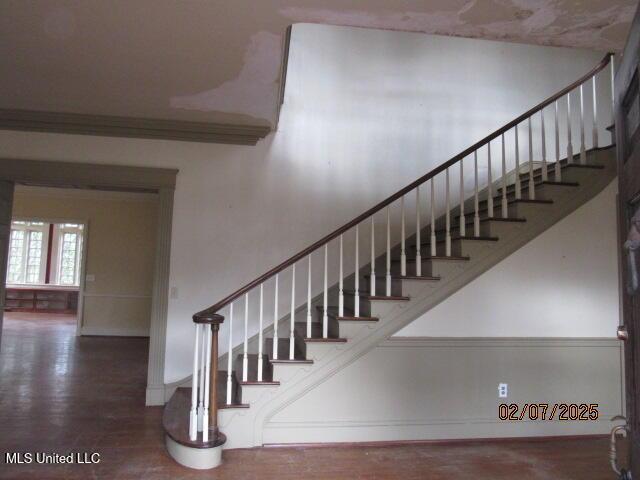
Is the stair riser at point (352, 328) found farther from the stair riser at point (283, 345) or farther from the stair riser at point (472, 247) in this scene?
the stair riser at point (472, 247)

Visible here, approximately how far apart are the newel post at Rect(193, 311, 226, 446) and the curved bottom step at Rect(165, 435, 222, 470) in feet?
0.23

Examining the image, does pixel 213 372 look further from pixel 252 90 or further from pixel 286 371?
pixel 252 90

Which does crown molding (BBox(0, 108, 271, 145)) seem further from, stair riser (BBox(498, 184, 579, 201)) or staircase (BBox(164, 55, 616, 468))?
stair riser (BBox(498, 184, 579, 201))

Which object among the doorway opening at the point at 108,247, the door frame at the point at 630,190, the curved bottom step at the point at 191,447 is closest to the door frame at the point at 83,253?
the doorway opening at the point at 108,247

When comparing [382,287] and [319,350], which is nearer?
[319,350]

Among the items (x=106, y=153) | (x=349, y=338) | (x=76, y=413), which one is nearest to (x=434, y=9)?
(x=349, y=338)

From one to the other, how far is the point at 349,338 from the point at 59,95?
308cm

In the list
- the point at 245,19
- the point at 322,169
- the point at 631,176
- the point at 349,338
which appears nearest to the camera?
the point at 631,176

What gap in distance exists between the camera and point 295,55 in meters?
4.61

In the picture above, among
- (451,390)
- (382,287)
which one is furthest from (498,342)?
(382,287)

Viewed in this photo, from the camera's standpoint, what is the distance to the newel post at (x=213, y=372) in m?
2.73

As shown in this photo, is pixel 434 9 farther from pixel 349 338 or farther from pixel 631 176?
pixel 349 338

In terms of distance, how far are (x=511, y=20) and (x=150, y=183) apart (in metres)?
3.27

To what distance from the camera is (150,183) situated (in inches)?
156
